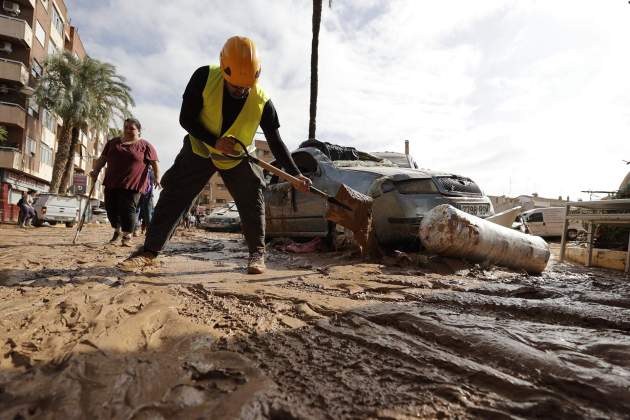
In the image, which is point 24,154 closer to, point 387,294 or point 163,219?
point 163,219

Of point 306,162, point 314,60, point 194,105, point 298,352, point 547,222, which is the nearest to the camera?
point 298,352

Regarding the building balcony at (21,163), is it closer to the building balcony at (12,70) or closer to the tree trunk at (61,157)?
the tree trunk at (61,157)

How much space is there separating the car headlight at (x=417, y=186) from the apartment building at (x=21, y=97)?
26.5m

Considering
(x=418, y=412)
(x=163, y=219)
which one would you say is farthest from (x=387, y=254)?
(x=418, y=412)

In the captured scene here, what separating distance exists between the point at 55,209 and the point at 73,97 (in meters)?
11.0

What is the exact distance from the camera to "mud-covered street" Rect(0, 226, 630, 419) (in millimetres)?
1216

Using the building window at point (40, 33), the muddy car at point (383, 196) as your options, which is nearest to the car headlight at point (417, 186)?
the muddy car at point (383, 196)

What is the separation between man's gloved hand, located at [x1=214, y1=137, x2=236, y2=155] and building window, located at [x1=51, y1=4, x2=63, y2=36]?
36039 mm

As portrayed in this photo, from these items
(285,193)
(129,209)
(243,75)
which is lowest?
(129,209)

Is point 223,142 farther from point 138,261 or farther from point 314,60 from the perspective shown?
point 314,60

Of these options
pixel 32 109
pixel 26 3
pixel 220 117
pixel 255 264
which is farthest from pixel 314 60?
pixel 32 109

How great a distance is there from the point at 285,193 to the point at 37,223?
15782mm

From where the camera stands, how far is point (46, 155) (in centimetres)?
3102

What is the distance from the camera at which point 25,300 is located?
2193 millimetres
